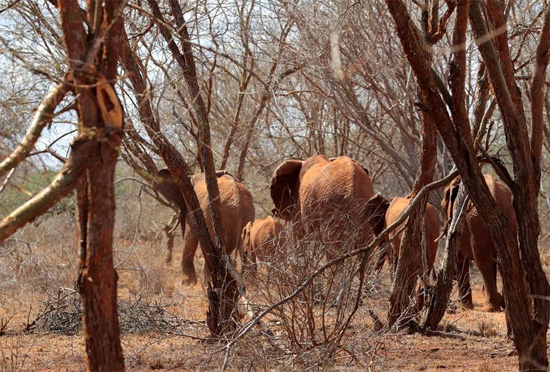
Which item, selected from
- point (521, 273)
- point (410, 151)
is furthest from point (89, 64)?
point (410, 151)

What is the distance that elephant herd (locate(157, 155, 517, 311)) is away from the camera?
32.0 feet

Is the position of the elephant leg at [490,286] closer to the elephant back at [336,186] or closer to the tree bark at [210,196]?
the elephant back at [336,186]

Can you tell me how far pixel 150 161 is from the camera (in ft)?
25.1

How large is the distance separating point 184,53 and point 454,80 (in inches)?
96.4

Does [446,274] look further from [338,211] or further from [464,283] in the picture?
[464,283]

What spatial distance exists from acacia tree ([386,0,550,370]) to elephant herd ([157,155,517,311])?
10.6ft

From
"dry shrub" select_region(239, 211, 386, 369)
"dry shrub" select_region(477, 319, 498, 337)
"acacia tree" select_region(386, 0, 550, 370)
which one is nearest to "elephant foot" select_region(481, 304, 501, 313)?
"dry shrub" select_region(477, 319, 498, 337)

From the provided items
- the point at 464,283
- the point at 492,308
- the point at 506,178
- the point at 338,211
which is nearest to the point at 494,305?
the point at 492,308

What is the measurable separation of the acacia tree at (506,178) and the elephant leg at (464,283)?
4664 mm

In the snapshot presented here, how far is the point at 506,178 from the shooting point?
5145mm

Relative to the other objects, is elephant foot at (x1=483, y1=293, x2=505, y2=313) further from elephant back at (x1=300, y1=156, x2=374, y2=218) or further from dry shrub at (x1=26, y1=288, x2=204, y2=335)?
dry shrub at (x1=26, y1=288, x2=204, y2=335)

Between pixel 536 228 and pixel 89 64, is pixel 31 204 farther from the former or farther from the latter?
pixel 536 228

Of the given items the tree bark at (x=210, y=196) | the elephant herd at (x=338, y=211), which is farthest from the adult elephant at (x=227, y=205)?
the tree bark at (x=210, y=196)

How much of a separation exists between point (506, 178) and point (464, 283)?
527 cm
